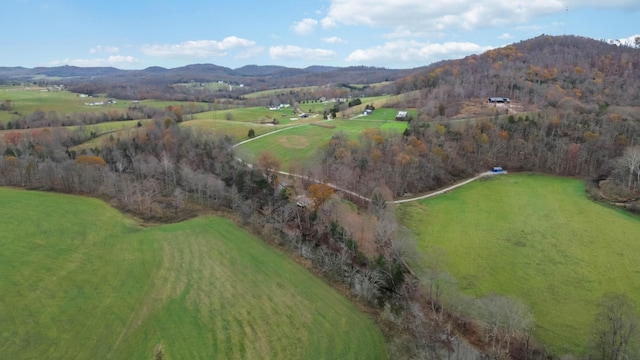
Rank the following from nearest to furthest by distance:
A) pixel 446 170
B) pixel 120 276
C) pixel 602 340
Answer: pixel 602 340, pixel 120 276, pixel 446 170

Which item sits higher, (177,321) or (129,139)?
(129,139)

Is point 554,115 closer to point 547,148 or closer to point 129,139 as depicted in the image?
point 547,148

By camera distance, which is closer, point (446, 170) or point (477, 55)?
point (446, 170)

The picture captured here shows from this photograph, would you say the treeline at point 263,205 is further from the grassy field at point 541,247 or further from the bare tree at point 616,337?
the bare tree at point 616,337

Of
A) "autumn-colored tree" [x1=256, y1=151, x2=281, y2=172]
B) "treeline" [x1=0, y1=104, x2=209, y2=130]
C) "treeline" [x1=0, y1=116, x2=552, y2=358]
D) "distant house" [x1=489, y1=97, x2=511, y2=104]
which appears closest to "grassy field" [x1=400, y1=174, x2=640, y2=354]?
"treeline" [x1=0, y1=116, x2=552, y2=358]

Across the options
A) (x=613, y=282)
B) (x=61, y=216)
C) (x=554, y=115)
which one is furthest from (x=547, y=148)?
(x=61, y=216)

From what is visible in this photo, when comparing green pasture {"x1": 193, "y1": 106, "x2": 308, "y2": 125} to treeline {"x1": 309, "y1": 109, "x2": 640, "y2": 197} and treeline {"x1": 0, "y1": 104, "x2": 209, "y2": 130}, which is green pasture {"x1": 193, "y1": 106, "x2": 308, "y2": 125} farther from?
treeline {"x1": 309, "y1": 109, "x2": 640, "y2": 197}

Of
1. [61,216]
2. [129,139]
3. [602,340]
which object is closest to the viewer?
[602,340]
